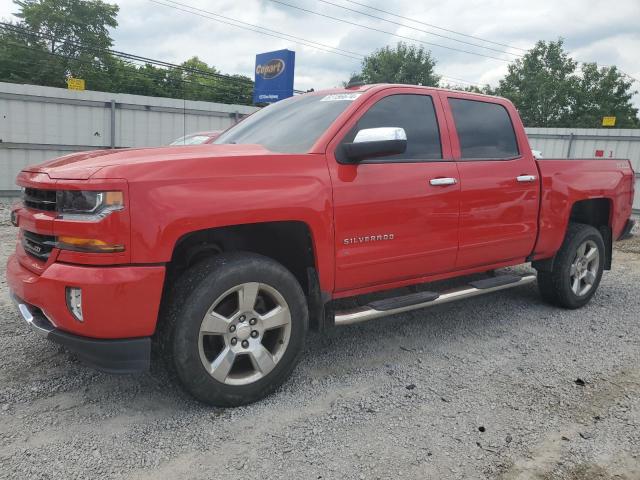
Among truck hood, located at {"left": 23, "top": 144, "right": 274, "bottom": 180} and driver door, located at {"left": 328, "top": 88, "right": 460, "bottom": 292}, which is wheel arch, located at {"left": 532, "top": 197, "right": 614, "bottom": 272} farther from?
truck hood, located at {"left": 23, "top": 144, "right": 274, "bottom": 180}

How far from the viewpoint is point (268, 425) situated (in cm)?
278

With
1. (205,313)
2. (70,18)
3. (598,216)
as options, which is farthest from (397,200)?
(70,18)

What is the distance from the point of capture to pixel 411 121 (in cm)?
373

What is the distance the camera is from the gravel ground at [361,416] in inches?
96.0

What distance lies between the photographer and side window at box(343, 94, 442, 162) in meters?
3.53

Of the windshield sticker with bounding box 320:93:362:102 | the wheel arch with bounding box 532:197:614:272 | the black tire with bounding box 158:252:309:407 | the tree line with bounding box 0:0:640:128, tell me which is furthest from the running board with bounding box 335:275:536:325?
the tree line with bounding box 0:0:640:128

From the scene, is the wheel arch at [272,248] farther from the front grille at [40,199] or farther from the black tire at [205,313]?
the front grille at [40,199]

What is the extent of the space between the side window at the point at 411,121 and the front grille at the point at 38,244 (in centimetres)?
198

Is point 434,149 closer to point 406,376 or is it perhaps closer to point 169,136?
point 406,376

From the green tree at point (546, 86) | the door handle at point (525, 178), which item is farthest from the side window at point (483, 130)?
the green tree at point (546, 86)

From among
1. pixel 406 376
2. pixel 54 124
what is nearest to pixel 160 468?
pixel 406 376

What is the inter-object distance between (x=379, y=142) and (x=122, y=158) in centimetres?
144

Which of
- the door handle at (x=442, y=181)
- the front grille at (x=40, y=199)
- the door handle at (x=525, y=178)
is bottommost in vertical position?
the front grille at (x=40, y=199)

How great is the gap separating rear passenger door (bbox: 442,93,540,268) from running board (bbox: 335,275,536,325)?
19 cm
